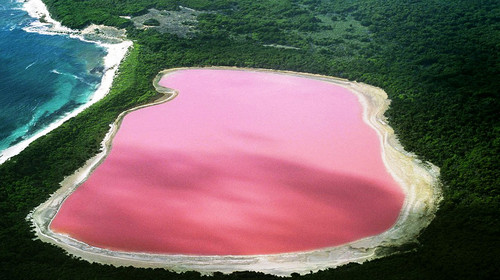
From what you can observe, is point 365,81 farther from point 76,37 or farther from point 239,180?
point 76,37

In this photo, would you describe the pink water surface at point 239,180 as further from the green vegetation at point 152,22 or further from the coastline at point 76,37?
the green vegetation at point 152,22

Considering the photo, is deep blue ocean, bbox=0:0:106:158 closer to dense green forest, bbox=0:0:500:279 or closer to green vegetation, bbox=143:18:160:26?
dense green forest, bbox=0:0:500:279

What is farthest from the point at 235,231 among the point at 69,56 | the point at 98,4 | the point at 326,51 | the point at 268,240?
the point at 98,4

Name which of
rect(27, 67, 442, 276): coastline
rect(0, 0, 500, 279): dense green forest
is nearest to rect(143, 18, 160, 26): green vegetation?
rect(0, 0, 500, 279): dense green forest

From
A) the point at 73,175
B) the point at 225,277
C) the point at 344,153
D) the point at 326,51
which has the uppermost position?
the point at 326,51

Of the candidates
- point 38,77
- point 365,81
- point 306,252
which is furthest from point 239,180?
point 38,77

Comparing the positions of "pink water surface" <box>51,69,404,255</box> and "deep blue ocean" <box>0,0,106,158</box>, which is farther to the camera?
"deep blue ocean" <box>0,0,106,158</box>

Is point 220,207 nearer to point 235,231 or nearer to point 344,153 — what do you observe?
point 235,231

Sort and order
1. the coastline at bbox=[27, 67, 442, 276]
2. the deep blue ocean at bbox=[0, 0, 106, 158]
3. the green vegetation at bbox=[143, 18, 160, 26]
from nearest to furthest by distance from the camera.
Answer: the coastline at bbox=[27, 67, 442, 276], the deep blue ocean at bbox=[0, 0, 106, 158], the green vegetation at bbox=[143, 18, 160, 26]
